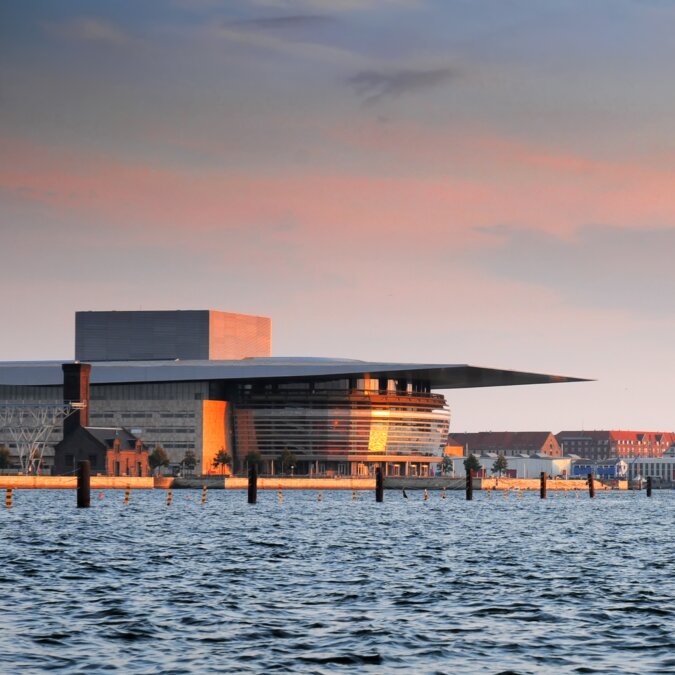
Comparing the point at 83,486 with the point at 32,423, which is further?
the point at 32,423

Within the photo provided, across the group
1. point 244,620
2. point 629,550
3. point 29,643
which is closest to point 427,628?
point 244,620

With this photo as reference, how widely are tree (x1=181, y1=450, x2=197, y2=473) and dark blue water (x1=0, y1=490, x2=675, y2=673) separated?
136 metres

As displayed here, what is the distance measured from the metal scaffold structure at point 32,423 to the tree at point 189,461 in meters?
18.0

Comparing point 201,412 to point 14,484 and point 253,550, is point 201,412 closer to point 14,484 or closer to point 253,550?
point 14,484

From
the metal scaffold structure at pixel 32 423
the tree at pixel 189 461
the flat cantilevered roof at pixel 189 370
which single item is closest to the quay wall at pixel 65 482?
the metal scaffold structure at pixel 32 423

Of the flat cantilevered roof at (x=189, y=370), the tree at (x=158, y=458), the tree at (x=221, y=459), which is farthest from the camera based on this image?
the tree at (x=221, y=459)

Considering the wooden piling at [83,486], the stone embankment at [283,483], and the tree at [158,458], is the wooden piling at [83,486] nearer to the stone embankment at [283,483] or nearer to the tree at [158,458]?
the stone embankment at [283,483]

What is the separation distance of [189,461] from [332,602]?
164197 mm

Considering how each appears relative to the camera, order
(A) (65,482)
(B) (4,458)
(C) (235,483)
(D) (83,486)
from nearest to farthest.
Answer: (D) (83,486) → (A) (65,482) → (C) (235,483) → (B) (4,458)

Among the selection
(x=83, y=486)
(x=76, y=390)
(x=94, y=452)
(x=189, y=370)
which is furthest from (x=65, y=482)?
(x=83, y=486)

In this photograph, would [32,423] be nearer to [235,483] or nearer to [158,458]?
[158,458]

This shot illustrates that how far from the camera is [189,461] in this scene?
193 metres

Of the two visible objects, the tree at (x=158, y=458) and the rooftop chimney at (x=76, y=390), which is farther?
the tree at (x=158, y=458)

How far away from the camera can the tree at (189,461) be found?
193125 mm
